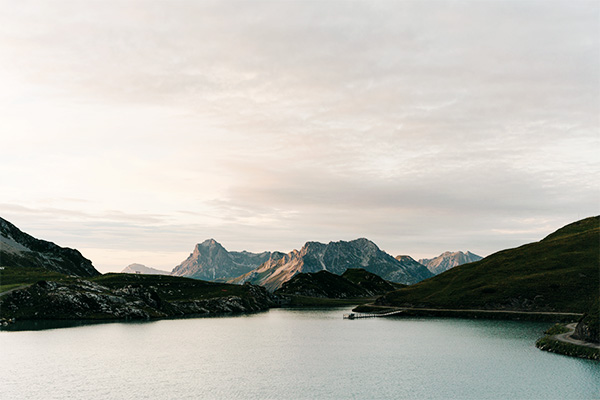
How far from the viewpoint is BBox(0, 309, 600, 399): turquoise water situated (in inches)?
3250

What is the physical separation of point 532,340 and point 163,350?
120 m

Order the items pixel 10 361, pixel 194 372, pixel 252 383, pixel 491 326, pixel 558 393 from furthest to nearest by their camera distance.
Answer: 1. pixel 491 326
2. pixel 10 361
3. pixel 194 372
4. pixel 252 383
5. pixel 558 393

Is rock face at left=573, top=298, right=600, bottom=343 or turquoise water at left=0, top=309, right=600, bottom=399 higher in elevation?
rock face at left=573, top=298, right=600, bottom=343

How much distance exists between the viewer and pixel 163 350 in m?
132

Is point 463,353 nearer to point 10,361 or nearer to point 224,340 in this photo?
point 224,340

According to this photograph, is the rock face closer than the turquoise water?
No

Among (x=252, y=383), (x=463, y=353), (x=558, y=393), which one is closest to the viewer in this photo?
(x=558, y=393)

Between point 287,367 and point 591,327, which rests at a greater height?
point 591,327

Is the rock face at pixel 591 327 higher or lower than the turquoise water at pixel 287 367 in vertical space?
higher

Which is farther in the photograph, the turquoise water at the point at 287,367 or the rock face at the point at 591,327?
the rock face at the point at 591,327

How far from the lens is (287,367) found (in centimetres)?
10775

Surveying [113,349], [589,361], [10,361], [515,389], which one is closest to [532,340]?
[589,361]

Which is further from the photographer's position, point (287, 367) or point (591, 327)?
point (591, 327)

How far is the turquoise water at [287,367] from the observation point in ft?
271
